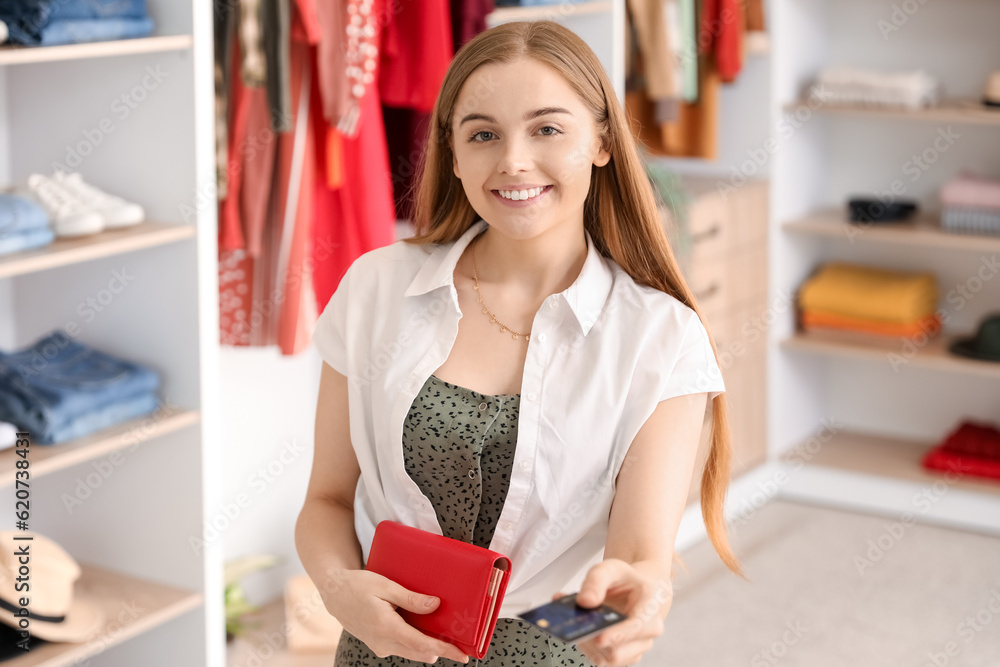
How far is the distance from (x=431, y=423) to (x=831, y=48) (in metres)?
3.32

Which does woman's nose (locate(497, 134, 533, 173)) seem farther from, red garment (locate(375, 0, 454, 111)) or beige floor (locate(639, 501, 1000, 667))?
beige floor (locate(639, 501, 1000, 667))

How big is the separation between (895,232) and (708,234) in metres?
0.64

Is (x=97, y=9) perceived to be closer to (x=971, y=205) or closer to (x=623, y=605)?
(x=623, y=605)

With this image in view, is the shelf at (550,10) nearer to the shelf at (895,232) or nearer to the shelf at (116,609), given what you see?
the shelf at (895,232)

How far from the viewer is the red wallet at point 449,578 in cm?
120

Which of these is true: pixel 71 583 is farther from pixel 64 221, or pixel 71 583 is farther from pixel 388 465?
pixel 388 465

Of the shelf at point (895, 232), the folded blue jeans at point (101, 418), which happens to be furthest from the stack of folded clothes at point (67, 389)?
the shelf at point (895, 232)

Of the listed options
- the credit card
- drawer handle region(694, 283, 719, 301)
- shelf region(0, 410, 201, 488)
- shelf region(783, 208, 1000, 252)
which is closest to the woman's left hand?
the credit card

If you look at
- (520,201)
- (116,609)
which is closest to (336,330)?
(520,201)

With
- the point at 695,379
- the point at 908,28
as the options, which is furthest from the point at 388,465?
the point at 908,28

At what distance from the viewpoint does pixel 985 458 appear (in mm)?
3820

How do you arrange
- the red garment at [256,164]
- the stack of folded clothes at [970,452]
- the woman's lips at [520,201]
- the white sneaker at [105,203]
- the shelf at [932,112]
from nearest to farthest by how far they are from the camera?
1. the woman's lips at [520,201]
2. the white sneaker at [105,203]
3. the red garment at [256,164]
4. the shelf at [932,112]
5. the stack of folded clothes at [970,452]

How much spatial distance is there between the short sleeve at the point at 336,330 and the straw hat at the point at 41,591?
1.03m

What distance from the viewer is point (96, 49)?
2.04 m
